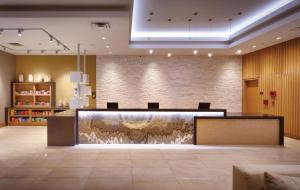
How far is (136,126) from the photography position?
7113mm

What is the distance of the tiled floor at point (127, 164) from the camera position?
4.11 meters

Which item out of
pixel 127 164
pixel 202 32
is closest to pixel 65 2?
pixel 127 164

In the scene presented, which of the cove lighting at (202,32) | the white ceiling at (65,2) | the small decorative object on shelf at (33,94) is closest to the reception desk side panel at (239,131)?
the cove lighting at (202,32)

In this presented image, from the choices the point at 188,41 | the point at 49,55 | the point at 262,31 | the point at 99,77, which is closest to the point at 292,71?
the point at 262,31

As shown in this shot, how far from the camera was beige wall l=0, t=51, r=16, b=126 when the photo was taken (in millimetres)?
10023

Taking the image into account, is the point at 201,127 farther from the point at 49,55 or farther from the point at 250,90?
the point at 49,55

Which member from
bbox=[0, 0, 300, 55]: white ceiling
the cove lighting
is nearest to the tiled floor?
bbox=[0, 0, 300, 55]: white ceiling

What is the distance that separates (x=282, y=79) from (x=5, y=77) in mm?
10318

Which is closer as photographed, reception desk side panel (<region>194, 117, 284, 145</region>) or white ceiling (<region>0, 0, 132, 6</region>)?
white ceiling (<region>0, 0, 132, 6</region>)

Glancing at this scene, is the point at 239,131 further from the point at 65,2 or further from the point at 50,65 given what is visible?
the point at 50,65

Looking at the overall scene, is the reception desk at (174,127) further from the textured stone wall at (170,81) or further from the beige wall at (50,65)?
the beige wall at (50,65)

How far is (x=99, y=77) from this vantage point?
10977 millimetres

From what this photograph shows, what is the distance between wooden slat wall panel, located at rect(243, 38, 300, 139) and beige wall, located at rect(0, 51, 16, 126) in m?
9.89

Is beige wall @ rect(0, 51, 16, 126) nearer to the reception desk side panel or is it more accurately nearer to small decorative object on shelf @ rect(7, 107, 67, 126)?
small decorative object on shelf @ rect(7, 107, 67, 126)
